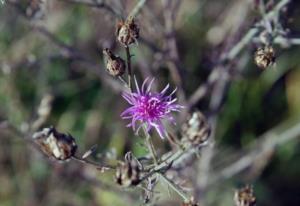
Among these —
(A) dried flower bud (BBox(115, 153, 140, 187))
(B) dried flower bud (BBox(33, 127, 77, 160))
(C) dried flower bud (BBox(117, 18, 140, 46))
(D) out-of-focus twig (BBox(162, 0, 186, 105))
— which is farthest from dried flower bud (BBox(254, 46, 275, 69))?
(D) out-of-focus twig (BBox(162, 0, 186, 105))

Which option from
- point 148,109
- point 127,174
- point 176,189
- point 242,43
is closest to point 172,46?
point 242,43

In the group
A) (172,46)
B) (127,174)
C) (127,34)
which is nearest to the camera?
(127,174)

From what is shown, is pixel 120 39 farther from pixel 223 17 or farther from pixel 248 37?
pixel 223 17

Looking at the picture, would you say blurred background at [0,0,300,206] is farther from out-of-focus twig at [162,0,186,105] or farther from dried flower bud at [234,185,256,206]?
dried flower bud at [234,185,256,206]

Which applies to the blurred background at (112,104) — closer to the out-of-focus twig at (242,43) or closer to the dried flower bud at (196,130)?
the out-of-focus twig at (242,43)

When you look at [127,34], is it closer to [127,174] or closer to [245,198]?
[127,174]

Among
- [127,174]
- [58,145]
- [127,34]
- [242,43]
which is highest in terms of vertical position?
[242,43]

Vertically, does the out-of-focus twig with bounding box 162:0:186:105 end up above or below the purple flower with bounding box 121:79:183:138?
A: above
